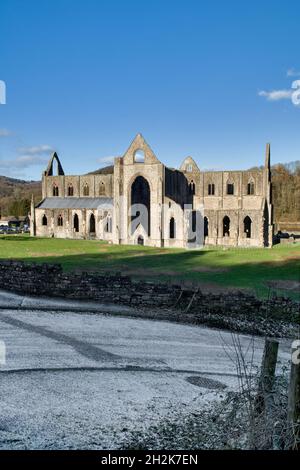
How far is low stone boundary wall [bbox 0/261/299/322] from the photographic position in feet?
55.0

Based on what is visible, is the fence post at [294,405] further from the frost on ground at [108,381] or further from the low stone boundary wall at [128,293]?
the low stone boundary wall at [128,293]

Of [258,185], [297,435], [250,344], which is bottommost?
[250,344]

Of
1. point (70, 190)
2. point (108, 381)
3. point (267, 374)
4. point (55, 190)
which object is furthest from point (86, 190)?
point (267, 374)

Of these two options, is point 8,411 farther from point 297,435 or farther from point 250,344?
point 250,344

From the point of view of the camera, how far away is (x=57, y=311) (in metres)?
17.0

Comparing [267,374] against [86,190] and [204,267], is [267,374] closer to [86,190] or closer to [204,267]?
[204,267]

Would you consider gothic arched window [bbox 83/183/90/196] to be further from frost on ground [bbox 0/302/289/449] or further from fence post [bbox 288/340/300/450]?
fence post [bbox 288/340/300/450]

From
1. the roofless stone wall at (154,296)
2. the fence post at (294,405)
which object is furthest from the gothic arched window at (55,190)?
the fence post at (294,405)

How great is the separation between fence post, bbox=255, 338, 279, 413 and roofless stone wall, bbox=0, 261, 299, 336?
8.25 meters

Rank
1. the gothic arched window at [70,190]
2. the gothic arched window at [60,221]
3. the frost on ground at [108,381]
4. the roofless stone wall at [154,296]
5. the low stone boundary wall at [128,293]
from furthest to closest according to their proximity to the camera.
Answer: the gothic arched window at [70,190] → the gothic arched window at [60,221] → the low stone boundary wall at [128,293] → the roofless stone wall at [154,296] → the frost on ground at [108,381]

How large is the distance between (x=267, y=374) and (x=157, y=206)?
4184 centimetres

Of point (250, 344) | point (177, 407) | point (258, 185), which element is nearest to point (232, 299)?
point (250, 344)

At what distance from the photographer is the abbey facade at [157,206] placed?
162ft
